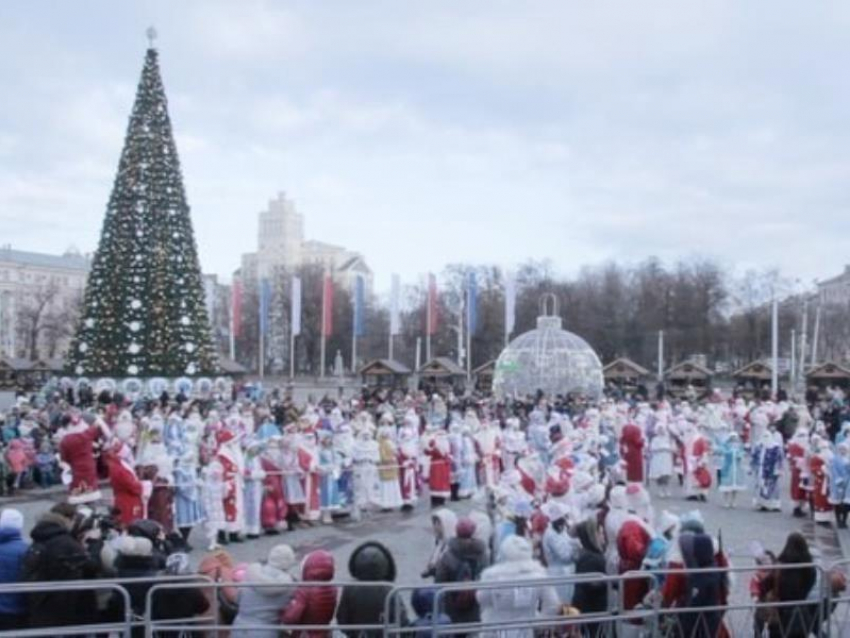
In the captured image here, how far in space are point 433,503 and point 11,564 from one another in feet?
41.6

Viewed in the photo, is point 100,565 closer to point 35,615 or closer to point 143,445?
point 35,615

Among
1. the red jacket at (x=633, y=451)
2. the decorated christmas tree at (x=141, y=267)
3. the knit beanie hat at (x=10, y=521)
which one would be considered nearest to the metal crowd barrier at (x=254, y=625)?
the knit beanie hat at (x=10, y=521)

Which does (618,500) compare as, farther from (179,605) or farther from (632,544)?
(179,605)

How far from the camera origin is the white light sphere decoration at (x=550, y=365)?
40.3 meters

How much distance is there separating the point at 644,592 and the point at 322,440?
10498 mm

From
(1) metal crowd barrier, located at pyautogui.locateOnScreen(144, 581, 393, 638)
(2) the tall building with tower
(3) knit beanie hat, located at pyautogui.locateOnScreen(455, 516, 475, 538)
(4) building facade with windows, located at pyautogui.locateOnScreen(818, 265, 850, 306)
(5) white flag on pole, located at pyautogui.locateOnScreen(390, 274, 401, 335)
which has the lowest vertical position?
(1) metal crowd barrier, located at pyautogui.locateOnScreen(144, 581, 393, 638)

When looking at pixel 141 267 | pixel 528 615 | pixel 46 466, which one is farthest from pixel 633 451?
pixel 141 267

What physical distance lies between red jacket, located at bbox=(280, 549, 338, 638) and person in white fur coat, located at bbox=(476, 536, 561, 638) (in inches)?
40.9

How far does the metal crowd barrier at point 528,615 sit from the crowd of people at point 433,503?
0.04 meters

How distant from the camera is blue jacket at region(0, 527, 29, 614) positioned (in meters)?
7.38

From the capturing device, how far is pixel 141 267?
32812 millimetres

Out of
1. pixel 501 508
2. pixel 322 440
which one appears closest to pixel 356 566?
pixel 501 508

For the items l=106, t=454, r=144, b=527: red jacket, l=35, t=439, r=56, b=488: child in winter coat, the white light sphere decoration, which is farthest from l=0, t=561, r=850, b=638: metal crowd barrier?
the white light sphere decoration

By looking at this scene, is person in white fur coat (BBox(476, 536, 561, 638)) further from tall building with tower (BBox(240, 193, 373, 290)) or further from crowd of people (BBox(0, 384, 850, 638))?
tall building with tower (BBox(240, 193, 373, 290))
